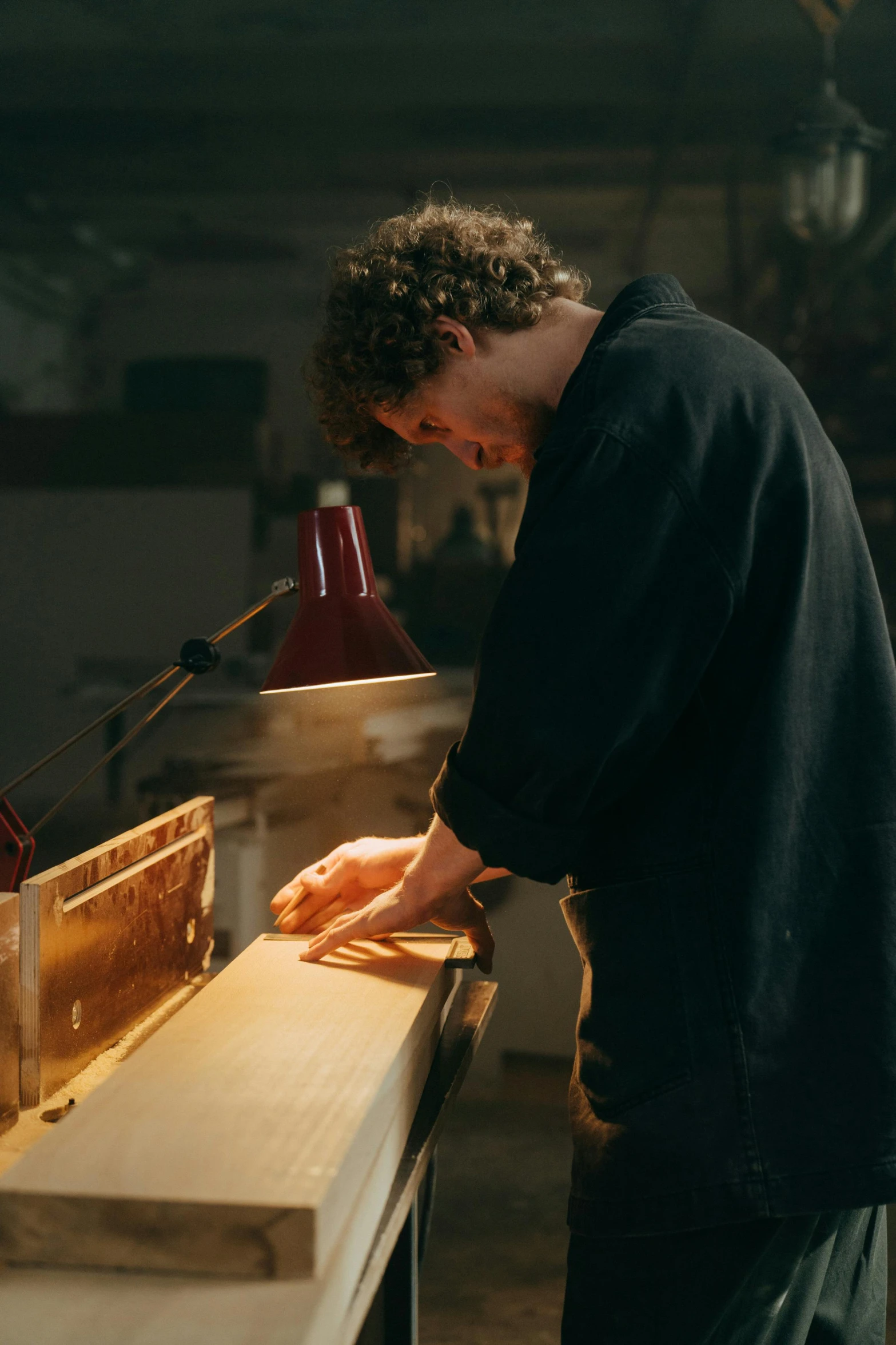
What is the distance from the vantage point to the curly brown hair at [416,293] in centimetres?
118

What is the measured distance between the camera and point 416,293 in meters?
1.20

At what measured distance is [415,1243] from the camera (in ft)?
3.62

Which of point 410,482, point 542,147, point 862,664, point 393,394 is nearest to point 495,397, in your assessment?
point 393,394

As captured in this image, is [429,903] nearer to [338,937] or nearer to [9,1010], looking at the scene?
[338,937]

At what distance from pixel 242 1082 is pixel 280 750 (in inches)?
54.5

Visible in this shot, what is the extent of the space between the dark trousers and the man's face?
0.76 meters

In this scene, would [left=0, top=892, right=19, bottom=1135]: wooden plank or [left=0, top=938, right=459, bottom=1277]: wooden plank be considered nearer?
[left=0, top=938, right=459, bottom=1277]: wooden plank

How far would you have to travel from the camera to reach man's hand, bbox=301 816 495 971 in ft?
3.69

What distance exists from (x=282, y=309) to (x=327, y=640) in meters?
1.23

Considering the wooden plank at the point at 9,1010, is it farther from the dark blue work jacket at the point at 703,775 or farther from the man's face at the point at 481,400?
the man's face at the point at 481,400

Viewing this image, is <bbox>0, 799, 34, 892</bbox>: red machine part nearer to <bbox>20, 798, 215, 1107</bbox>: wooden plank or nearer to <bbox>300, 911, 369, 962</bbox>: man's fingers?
<bbox>20, 798, 215, 1107</bbox>: wooden plank

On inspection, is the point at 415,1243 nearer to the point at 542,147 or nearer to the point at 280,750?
the point at 280,750

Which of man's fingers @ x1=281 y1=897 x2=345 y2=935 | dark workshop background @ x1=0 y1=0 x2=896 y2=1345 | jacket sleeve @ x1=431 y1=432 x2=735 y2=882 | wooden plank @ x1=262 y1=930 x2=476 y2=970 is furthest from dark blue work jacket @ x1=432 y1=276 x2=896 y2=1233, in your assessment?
dark workshop background @ x1=0 y1=0 x2=896 y2=1345

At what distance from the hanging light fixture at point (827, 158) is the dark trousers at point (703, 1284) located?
6.34 feet
